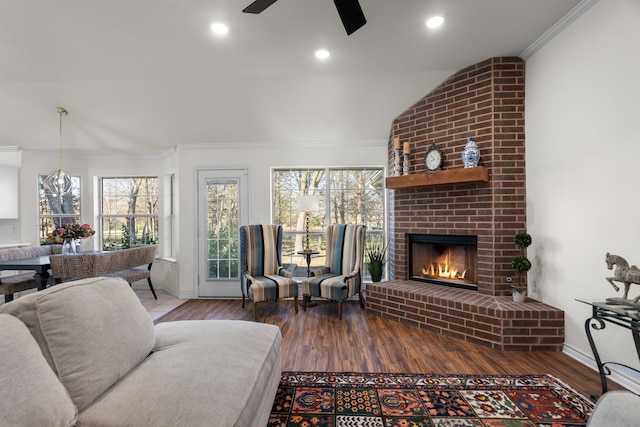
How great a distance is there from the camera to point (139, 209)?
197 inches

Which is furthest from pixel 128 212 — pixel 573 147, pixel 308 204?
pixel 573 147

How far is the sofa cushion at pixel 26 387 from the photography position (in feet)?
2.80

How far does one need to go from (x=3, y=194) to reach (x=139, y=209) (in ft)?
5.84

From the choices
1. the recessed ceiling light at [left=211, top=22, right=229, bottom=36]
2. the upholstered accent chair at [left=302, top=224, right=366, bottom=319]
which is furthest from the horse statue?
the recessed ceiling light at [left=211, top=22, right=229, bottom=36]

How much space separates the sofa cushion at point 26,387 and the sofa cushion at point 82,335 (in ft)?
0.21

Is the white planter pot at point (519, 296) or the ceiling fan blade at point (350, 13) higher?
the ceiling fan blade at point (350, 13)

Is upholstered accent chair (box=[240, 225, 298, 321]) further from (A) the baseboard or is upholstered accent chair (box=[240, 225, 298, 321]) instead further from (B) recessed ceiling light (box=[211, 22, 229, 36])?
(A) the baseboard

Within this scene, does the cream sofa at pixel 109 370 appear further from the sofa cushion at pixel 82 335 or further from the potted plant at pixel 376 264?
the potted plant at pixel 376 264

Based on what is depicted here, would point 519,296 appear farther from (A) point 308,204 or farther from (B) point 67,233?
(B) point 67,233

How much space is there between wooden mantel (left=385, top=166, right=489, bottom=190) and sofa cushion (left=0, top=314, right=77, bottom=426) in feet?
10.6

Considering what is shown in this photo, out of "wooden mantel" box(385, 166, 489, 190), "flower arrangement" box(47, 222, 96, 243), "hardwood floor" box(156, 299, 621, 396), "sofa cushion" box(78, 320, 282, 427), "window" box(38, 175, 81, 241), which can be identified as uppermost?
"wooden mantel" box(385, 166, 489, 190)

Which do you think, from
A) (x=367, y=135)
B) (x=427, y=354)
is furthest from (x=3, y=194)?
(x=427, y=354)

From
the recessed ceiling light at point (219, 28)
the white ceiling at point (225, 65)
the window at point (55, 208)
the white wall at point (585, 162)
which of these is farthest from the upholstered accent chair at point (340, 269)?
the window at point (55, 208)

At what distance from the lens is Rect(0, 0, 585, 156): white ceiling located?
2334 millimetres
